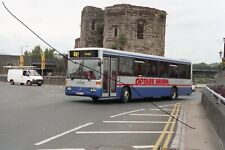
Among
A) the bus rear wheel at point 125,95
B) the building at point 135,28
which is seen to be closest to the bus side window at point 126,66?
the bus rear wheel at point 125,95

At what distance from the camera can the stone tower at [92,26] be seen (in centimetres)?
7975

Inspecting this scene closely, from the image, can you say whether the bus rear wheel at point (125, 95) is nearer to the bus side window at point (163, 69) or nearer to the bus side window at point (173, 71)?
the bus side window at point (163, 69)

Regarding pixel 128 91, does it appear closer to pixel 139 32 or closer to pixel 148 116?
pixel 148 116

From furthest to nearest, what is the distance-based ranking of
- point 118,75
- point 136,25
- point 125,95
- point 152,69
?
point 136,25
point 152,69
point 125,95
point 118,75

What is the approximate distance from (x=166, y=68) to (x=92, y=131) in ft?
60.1

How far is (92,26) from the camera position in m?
80.5

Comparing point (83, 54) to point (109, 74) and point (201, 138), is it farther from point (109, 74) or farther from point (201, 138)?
point (201, 138)

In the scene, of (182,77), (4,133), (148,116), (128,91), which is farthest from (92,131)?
(182,77)

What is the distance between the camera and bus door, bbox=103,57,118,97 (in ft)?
80.5

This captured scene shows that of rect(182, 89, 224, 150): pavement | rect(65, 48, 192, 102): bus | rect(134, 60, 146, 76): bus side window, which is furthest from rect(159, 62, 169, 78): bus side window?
rect(182, 89, 224, 150): pavement

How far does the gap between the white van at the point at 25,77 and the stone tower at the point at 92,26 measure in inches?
→ 880

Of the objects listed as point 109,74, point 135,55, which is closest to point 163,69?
point 135,55

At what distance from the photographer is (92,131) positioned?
13.4 m

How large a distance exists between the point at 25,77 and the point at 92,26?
24715 millimetres
